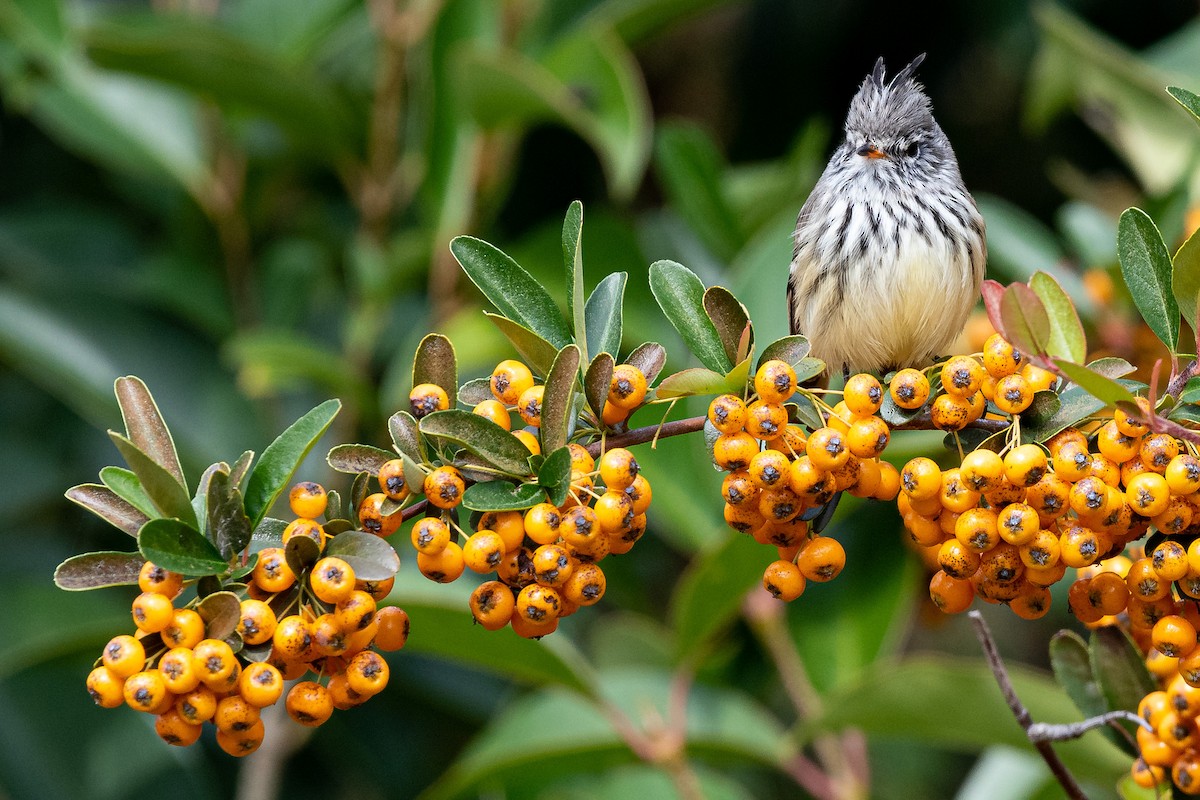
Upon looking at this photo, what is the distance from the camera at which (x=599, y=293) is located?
1679 mm

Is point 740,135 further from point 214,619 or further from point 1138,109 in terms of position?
point 214,619

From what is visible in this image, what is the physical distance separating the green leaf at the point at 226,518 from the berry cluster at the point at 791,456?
54 centimetres

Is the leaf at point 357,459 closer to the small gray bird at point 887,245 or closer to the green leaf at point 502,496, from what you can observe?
the green leaf at point 502,496

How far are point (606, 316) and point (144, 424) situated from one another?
0.58 meters

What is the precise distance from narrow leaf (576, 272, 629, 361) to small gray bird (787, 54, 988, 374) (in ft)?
3.43

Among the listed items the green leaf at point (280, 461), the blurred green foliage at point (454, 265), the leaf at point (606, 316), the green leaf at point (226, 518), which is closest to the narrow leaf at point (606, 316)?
the leaf at point (606, 316)

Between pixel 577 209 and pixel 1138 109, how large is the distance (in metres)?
2.59

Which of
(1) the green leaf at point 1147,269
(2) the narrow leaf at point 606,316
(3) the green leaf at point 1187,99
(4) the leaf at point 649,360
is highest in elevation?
(3) the green leaf at point 1187,99

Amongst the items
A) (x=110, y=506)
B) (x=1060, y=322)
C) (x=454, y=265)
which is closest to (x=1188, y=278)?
(x=1060, y=322)

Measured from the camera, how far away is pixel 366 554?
1.38 meters

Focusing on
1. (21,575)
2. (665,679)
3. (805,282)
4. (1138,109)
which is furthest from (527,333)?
(21,575)

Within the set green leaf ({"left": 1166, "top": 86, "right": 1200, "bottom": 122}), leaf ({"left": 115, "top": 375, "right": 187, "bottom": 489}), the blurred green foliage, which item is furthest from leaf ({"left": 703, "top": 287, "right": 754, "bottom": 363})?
the blurred green foliage

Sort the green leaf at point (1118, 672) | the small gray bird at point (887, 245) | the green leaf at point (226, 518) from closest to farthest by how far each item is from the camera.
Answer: the green leaf at point (226, 518) → the green leaf at point (1118, 672) → the small gray bird at point (887, 245)

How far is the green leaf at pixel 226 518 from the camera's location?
144cm
